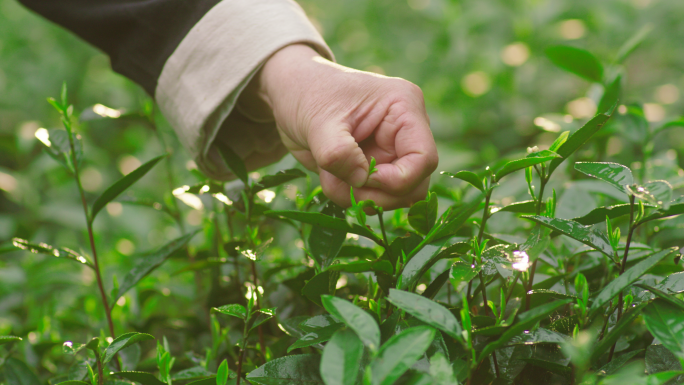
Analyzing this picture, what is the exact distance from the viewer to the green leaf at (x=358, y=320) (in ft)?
1.19

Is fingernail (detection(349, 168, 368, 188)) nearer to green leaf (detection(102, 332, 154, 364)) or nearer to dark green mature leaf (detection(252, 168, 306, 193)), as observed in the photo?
dark green mature leaf (detection(252, 168, 306, 193))

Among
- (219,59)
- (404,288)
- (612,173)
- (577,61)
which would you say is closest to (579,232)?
(612,173)

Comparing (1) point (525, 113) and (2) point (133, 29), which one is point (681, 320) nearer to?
(2) point (133, 29)

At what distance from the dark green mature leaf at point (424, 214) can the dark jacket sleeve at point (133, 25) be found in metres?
0.46

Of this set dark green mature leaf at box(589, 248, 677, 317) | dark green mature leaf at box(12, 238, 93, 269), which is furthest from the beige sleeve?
dark green mature leaf at box(589, 248, 677, 317)

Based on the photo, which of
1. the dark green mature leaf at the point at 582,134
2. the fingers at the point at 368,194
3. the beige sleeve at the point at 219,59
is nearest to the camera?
the dark green mature leaf at the point at 582,134

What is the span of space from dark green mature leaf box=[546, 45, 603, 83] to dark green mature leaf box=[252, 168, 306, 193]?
456 mm

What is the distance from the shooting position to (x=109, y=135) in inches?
89.8

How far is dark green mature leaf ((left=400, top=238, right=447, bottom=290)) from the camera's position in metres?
0.48

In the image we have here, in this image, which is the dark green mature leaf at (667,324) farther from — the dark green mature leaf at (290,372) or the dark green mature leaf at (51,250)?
the dark green mature leaf at (51,250)

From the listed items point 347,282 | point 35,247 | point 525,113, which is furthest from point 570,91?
point 35,247

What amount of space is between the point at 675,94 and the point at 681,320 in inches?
60.1

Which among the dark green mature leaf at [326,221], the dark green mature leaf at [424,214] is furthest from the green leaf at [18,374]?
the dark green mature leaf at [424,214]

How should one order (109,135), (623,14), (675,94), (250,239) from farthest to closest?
(109,135) → (623,14) → (675,94) → (250,239)
